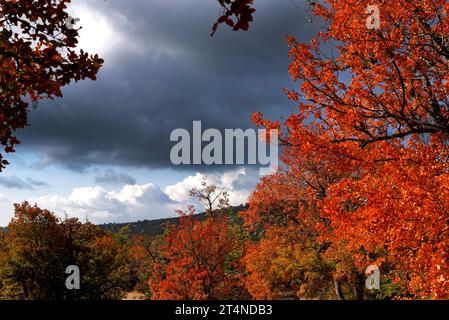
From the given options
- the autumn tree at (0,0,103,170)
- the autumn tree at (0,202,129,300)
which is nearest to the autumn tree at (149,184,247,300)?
the autumn tree at (0,202,129,300)

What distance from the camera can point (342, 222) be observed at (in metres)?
11.8

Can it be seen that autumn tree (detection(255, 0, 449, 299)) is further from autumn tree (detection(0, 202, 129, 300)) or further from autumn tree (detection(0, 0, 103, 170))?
autumn tree (detection(0, 202, 129, 300))

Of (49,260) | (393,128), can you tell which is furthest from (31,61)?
(49,260)

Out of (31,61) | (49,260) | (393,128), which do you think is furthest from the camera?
(49,260)

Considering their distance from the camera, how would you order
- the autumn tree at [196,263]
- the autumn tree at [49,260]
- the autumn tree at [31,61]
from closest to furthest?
the autumn tree at [31,61] → the autumn tree at [196,263] → the autumn tree at [49,260]

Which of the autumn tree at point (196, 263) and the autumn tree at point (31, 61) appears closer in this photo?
the autumn tree at point (31, 61)

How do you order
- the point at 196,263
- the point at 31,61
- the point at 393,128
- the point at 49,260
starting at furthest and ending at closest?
the point at 49,260 → the point at 196,263 → the point at 393,128 → the point at 31,61

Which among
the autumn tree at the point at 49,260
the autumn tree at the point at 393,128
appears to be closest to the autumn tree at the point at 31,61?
the autumn tree at the point at 393,128

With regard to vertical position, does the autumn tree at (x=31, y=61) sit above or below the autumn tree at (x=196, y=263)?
above

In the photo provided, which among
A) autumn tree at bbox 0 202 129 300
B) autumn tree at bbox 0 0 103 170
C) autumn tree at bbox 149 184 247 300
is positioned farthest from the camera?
autumn tree at bbox 0 202 129 300

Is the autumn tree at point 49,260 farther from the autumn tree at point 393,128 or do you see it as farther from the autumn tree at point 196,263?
the autumn tree at point 393,128

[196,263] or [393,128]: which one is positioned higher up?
[393,128]

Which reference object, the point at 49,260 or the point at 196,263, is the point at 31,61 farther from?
the point at 49,260
